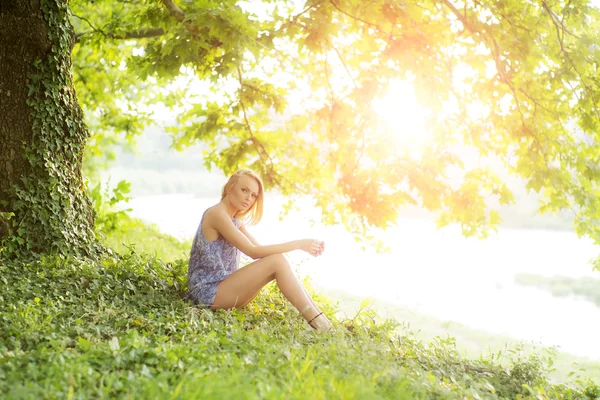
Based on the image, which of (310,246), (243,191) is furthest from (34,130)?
(310,246)

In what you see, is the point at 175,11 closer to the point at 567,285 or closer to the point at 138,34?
the point at 138,34

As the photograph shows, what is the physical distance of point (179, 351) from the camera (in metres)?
2.80

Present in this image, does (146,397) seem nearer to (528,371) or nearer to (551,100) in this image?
(528,371)

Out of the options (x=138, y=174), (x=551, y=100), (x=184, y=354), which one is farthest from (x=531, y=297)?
(x=138, y=174)

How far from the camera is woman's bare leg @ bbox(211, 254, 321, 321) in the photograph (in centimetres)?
424

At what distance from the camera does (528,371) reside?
3881mm

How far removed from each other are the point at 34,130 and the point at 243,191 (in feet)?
6.94

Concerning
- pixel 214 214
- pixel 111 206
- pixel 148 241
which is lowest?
pixel 214 214

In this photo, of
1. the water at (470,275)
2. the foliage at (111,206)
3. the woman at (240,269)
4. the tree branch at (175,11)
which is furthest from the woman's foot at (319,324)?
the foliage at (111,206)

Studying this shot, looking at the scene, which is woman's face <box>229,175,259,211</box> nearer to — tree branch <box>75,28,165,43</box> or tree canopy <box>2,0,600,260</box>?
tree canopy <box>2,0,600,260</box>

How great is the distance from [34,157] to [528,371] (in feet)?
15.2

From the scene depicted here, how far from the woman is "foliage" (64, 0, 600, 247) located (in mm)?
1336

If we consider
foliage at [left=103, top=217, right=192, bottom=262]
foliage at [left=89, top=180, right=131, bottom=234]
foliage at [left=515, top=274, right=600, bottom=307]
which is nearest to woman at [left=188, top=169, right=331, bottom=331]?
foliage at [left=103, top=217, right=192, bottom=262]

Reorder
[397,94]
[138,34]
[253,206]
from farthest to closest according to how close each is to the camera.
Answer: [138,34]
[397,94]
[253,206]
